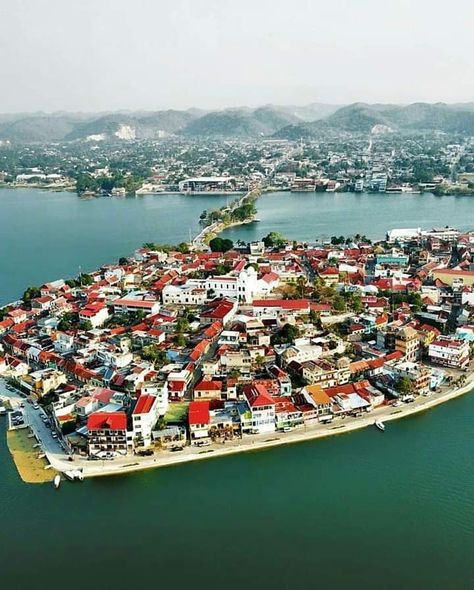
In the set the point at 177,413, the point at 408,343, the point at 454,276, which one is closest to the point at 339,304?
the point at 408,343

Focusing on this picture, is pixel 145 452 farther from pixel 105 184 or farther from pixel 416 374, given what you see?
pixel 105 184

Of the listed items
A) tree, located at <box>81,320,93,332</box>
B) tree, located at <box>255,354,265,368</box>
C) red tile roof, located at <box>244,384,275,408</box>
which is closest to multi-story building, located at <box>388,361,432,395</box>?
tree, located at <box>255,354,265,368</box>

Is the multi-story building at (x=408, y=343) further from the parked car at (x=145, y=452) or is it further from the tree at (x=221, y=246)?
the tree at (x=221, y=246)

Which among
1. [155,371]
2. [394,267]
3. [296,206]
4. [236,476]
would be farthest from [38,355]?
[296,206]

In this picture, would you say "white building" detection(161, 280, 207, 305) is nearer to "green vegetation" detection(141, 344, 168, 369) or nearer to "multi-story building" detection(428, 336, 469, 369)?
"green vegetation" detection(141, 344, 168, 369)

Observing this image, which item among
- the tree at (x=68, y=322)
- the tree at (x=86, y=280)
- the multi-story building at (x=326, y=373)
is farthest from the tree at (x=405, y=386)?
the tree at (x=86, y=280)

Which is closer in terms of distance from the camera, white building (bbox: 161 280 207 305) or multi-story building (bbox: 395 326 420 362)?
multi-story building (bbox: 395 326 420 362)
